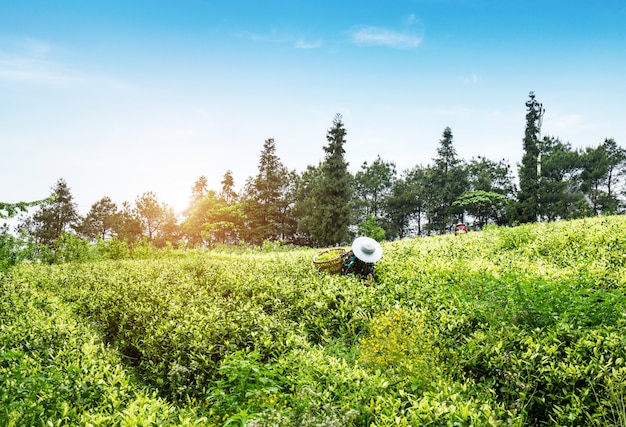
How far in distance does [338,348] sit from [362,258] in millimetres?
3100

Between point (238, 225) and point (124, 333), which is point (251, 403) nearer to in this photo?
point (124, 333)

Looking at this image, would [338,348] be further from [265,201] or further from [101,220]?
[101,220]

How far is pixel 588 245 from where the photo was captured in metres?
8.96

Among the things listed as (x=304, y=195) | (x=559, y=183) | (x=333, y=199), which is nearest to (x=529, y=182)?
(x=559, y=183)

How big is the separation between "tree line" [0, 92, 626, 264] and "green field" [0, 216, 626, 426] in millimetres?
24788

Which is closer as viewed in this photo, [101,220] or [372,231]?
[372,231]

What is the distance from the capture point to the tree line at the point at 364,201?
33750 mm

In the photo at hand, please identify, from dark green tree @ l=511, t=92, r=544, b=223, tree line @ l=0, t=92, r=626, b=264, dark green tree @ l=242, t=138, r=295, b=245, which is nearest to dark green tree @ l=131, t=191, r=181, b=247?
tree line @ l=0, t=92, r=626, b=264

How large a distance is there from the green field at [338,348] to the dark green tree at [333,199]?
24268mm

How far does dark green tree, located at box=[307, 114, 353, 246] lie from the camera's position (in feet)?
109

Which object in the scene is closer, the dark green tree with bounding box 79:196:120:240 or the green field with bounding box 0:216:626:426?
the green field with bounding box 0:216:626:426

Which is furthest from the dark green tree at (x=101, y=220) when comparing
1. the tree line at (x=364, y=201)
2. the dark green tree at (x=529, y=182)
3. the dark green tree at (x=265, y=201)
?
the dark green tree at (x=529, y=182)

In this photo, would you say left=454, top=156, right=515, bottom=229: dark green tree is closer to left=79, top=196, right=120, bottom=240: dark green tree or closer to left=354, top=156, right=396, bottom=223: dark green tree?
left=354, top=156, right=396, bottom=223: dark green tree

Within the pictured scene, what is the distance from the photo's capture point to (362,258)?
856 cm
